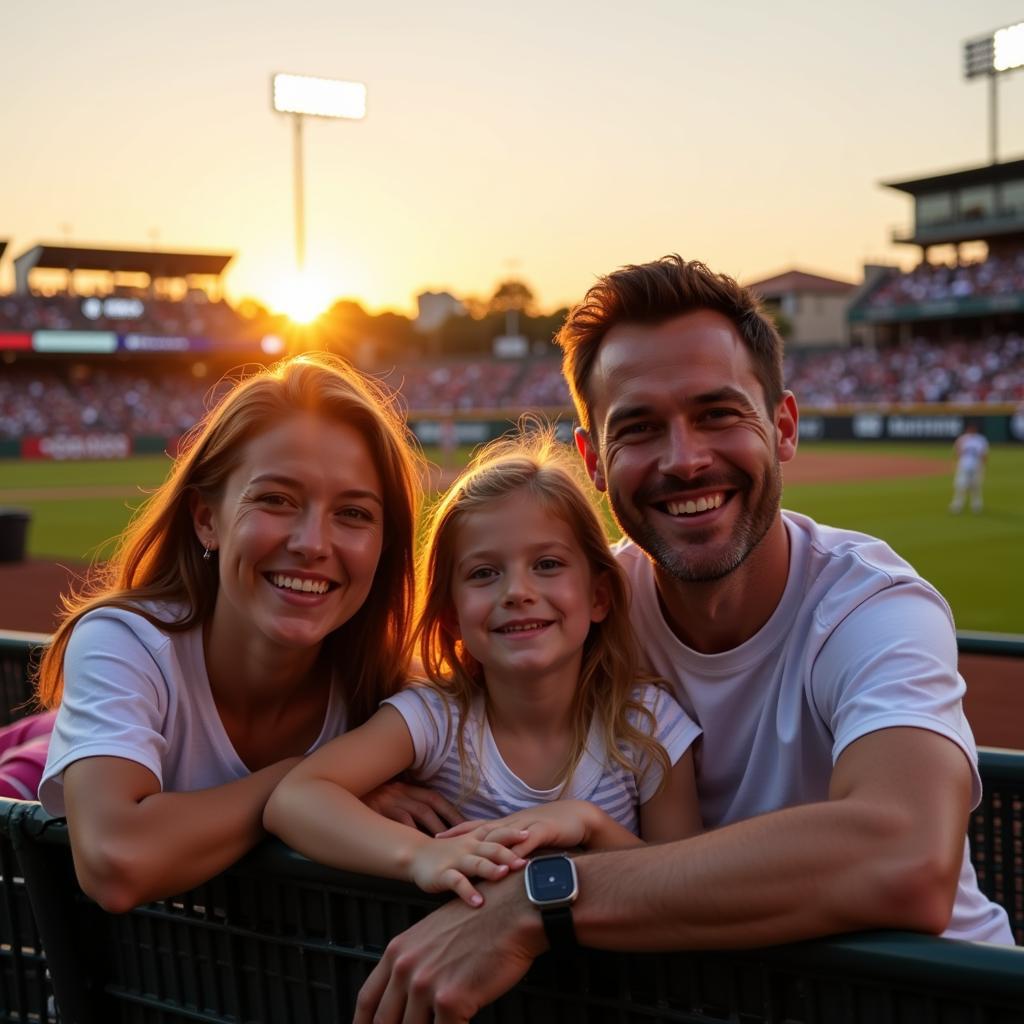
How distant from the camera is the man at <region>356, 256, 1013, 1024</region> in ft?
5.64

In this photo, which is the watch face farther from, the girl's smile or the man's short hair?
the man's short hair

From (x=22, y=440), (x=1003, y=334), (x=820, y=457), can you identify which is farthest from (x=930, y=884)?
(x=1003, y=334)

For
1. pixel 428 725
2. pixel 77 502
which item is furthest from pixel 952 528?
pixel 77 502

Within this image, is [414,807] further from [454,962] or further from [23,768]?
[23,768]

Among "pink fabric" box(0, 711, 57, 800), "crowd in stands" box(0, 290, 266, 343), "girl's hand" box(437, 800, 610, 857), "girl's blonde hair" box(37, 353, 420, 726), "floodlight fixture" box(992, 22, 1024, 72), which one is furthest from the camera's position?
"crowd in stands" box(0, 290, 266, 343)

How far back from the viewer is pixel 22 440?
45.6 meters

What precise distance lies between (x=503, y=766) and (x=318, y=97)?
4482 centimetres

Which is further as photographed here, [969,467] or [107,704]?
[969,467]

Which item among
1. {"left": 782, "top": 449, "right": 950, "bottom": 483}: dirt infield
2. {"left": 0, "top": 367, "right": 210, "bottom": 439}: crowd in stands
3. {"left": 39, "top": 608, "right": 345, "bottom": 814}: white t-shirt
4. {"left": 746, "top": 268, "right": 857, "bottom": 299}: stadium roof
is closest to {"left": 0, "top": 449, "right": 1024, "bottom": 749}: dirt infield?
{"left": 782, "top": 449, "right": 950, "bottom": 483}: dirt infield

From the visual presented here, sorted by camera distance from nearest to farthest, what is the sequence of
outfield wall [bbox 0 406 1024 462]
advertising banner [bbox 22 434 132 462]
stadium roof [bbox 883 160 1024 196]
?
outfield wall [bbox 0 406 1024 462], advertising banner [bbox 22 434 132 462], stadium roof [bbox 883 160 1024 196]

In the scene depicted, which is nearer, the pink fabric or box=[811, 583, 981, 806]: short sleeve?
box=[811, 583, 981, 806]: short sleeve

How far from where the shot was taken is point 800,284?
3693 inches

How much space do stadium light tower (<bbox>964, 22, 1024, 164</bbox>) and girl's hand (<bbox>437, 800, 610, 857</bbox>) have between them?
56690mm

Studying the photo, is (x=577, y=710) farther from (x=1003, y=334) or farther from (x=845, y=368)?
(x=1003, y=334)
